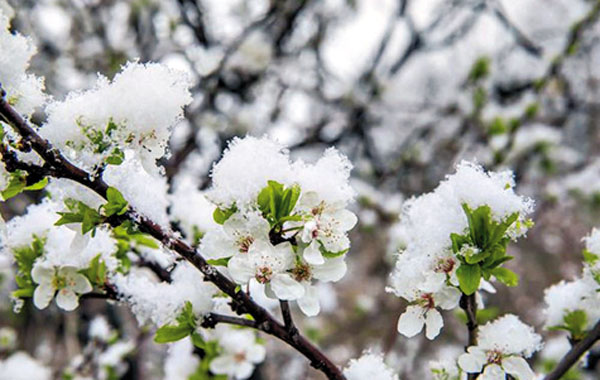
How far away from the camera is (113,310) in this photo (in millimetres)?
2965

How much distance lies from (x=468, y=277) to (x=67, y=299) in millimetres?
739

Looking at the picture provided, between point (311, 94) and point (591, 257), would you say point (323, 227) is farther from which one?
point (311, 94)

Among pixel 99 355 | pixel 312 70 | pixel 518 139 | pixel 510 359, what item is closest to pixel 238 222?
pixel 510 359

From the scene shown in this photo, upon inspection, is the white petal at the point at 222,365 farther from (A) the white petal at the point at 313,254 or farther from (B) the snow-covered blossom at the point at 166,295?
(A) the white petal at the point at 313,254

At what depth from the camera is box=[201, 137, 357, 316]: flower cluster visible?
2.86 ft

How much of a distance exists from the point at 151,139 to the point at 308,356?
1.48 feet

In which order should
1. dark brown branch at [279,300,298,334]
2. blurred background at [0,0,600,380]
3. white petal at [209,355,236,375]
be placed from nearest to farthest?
1. dark brown branch at [279,300,298,334]
2. white petal at [209,355,236,375]
3. blurred background at [0,0,600,380]

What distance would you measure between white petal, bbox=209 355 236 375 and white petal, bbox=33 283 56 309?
0.58 m

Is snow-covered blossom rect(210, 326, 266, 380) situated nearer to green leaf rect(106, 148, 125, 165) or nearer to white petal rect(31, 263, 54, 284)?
white petal rect(31, 263, 54, 284)

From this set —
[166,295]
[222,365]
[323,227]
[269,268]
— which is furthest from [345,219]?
[222,365]

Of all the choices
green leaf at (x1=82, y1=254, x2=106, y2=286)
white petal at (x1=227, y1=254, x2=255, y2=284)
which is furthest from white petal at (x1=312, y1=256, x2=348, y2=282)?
green leaf at (x1=82, y1=254, x2=106, y2=286)

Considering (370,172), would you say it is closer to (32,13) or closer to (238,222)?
(32,13)

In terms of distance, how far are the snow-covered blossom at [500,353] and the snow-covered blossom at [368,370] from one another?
0.43 feet

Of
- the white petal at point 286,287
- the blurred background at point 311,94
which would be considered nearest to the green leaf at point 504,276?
the white petal at point 286,287
